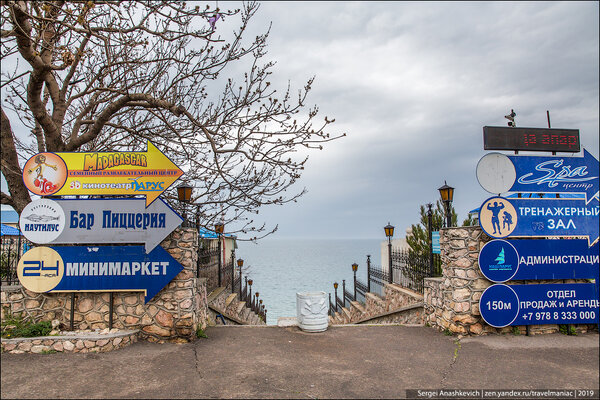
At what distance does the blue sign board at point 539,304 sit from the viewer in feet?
23.6

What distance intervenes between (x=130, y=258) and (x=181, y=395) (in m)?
3.16

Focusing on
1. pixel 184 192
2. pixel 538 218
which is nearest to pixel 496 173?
pixel 538 218

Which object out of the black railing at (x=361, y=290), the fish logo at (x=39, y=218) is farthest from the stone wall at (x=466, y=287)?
the black railing at (x=361, y=290)

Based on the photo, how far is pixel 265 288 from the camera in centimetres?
4288

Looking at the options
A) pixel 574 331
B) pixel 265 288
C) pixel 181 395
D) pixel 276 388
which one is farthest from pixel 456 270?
pixel 265 288

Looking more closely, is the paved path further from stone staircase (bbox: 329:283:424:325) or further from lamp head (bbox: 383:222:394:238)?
lamp head (bbox: 383:222:394:238)

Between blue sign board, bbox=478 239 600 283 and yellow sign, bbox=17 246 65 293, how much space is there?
8.27 m

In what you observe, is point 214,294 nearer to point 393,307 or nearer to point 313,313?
point 313,313

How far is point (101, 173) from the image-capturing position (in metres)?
6.84

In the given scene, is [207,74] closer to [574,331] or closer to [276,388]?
[276,388]

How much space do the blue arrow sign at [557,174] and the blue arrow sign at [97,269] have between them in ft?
24.2

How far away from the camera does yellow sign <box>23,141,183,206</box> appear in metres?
6.75

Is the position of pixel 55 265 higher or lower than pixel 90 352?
higher

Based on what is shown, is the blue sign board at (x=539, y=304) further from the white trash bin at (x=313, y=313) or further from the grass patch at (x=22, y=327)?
the grass patch at (x=22, y=327)
